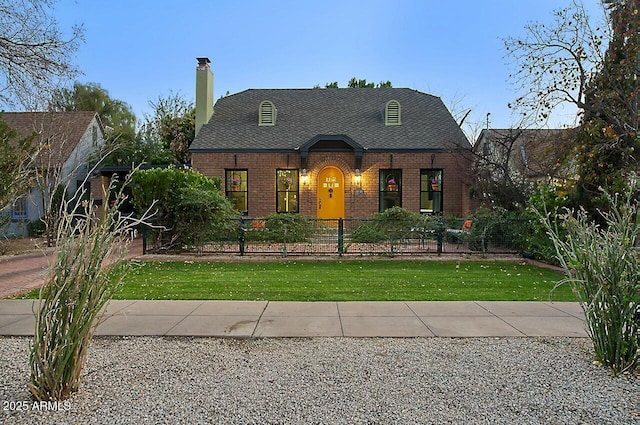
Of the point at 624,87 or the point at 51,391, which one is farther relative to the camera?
the point at 624,87

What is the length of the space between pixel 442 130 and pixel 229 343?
1616 cm

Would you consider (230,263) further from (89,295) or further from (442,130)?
(442,130)

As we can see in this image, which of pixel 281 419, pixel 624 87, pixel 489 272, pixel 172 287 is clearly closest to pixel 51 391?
pixel 281 419

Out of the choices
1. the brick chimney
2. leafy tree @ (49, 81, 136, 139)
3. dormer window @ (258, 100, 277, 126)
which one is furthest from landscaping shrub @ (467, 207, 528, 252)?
leafy tree @ (49, 81, 136, 139)

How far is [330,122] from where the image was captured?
61.9ft

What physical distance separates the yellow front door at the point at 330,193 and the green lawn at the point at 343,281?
7079mm

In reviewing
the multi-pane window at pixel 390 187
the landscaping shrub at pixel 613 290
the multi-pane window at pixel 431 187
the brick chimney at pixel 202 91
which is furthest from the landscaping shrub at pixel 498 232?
the brick chimney at pixel 202 91

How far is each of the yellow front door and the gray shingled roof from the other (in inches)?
65.2

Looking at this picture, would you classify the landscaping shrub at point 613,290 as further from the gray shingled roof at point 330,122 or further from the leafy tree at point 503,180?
the gray shingled roof at point 330,122

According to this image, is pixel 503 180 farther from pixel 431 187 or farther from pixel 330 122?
pixel 330 122

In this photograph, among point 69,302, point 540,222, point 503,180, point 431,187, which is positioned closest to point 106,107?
point 431,187

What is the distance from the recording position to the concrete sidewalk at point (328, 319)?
15.5 feet

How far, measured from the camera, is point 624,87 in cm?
814

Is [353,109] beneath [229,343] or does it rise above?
above
